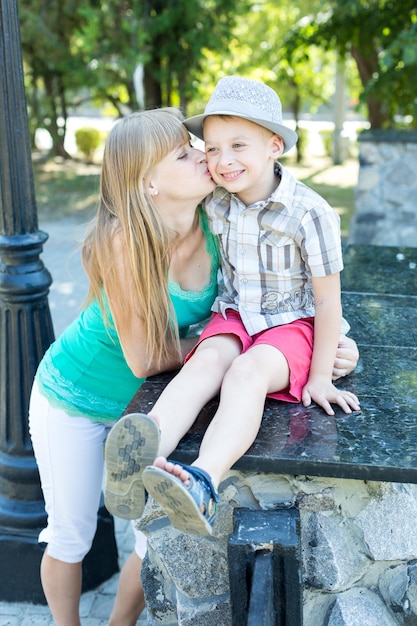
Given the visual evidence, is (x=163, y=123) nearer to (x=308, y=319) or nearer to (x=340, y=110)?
(x=308, y=319)

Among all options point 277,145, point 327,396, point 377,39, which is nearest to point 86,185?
point 377,39

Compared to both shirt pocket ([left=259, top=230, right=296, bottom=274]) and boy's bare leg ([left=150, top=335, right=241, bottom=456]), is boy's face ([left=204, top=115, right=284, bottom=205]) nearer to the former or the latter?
shirt pocket ([left=259, top=230, right=296, bottom=274])

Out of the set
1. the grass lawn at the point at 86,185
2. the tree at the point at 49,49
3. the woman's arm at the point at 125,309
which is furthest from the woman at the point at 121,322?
the tree at the point at 49,49

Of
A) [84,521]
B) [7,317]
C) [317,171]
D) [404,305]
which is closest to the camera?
[84,521]

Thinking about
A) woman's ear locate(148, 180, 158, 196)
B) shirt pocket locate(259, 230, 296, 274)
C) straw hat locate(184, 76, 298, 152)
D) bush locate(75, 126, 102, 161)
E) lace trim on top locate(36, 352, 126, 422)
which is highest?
straw hat locate(184, 76, 298, 152)

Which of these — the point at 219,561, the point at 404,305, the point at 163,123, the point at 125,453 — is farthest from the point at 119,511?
the point at 404,305

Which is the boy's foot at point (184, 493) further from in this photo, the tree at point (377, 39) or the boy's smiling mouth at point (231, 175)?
the tree at point (377, 39)

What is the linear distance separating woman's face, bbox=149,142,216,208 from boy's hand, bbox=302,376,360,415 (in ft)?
2.26

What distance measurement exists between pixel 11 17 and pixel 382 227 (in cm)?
569

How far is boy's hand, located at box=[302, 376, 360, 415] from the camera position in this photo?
226cm

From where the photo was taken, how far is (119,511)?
2014 millimetres

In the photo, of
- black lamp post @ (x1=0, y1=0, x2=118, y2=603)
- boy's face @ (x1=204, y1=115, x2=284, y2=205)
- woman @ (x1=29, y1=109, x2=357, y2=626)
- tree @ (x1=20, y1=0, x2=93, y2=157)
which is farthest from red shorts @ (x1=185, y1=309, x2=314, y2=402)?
tree @ (x1=20, y1=0, x2=93, y2=157)

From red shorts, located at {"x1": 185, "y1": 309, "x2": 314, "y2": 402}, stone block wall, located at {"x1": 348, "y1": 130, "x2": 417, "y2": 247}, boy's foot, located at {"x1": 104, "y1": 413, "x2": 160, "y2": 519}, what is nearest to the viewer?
boy's foot, located at {"x1": 104, "y1": 413, "x2": 160, "y2": 519}

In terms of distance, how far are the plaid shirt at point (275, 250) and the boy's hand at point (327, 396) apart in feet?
0.84
